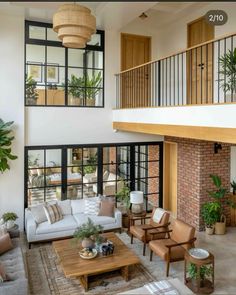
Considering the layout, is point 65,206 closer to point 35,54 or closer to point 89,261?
point 89,261

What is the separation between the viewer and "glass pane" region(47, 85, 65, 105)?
733cm

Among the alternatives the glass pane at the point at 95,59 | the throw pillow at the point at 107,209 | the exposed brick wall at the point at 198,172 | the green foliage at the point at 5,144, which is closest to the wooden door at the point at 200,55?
the exposed brick wall at the point at 198,172

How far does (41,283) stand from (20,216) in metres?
2.58

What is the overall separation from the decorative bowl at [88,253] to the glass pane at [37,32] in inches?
203

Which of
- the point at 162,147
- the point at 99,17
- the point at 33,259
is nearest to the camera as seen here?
the point at 33,259

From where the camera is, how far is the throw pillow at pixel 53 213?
6477 mm

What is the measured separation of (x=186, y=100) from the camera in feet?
24.9

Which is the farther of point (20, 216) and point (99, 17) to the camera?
point (20, 216)

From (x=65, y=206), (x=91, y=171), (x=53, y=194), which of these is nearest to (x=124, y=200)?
(x=91, y=171)

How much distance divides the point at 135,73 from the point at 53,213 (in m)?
4.71

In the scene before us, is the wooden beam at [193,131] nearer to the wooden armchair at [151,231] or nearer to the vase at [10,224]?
the wooden armchair at [151,231]

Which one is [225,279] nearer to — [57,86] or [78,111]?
[78,111]

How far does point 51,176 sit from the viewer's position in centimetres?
749

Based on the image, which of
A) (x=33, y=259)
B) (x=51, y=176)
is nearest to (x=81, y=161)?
(x=51, y=176)
